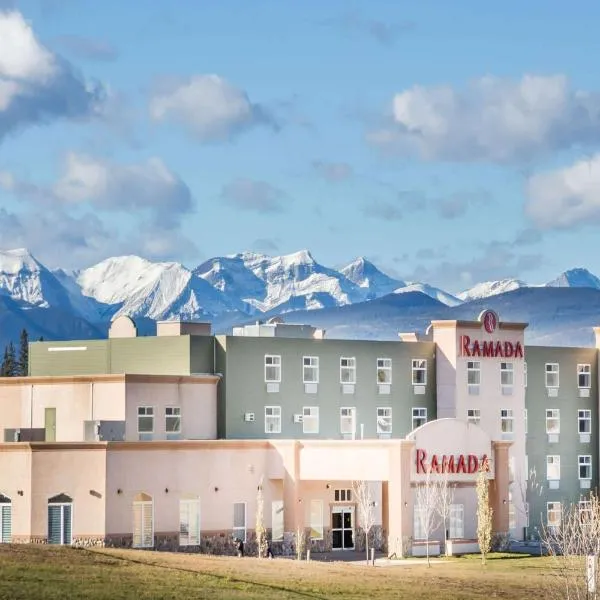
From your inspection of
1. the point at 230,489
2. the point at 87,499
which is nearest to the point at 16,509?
the point at 87,499

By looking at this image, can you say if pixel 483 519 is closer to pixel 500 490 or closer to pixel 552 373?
pixel 500 490

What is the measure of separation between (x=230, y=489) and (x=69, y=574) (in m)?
25.2

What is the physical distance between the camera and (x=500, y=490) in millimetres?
81750

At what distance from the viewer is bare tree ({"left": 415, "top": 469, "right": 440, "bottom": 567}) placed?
77.1m

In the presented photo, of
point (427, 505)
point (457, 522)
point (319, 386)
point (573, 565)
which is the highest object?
point (319, 386)

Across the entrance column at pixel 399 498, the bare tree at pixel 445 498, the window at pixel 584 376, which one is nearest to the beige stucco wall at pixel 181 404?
the entrance column at pixel 399 498

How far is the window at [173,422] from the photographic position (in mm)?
81250

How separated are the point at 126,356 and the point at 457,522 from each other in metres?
19.0

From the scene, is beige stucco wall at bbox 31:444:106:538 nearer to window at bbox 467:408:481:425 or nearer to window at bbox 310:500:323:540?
window at bbox 310:500:323:540

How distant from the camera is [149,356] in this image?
3359 inches

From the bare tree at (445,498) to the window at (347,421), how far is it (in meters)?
9.21

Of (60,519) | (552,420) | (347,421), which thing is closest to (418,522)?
(347,421)

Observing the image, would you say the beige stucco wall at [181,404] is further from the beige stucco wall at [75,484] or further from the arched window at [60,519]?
the arched window at [60,519]

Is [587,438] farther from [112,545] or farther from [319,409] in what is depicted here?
[112,545]
